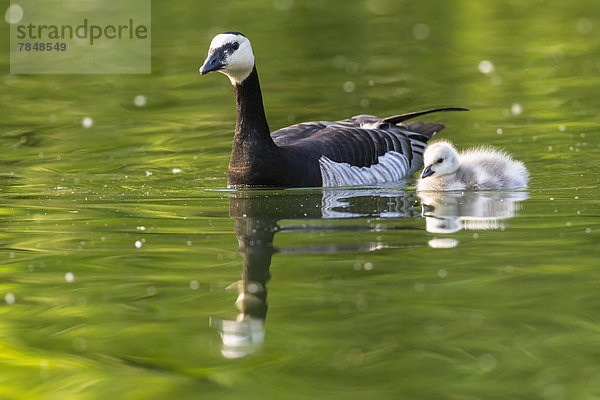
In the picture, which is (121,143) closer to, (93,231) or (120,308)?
(93,231)

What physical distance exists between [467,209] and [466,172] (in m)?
1.06

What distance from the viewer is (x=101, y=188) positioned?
393 inches

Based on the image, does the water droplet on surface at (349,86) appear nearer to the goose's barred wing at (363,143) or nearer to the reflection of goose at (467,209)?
the goose's barred wing at (363,143)

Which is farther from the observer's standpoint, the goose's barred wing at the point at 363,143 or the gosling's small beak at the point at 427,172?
the goose's barred wing at the point at 363,143

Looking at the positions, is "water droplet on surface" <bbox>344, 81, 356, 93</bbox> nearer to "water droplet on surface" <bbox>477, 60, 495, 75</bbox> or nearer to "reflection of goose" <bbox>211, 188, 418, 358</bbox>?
"water droplet on surface" <bbox>477, 60, 495, 75</bbox>

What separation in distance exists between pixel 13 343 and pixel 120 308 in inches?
27.7

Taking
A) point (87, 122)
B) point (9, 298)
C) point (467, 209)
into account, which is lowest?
point (9, 298)

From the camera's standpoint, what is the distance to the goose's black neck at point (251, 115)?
31.6ft

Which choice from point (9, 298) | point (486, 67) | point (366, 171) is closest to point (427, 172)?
point (366, 171)

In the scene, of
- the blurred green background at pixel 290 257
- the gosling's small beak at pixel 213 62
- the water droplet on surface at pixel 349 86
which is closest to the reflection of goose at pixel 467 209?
the blurred green background at pixel 290 257

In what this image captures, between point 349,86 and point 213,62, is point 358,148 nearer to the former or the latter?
point 213,62

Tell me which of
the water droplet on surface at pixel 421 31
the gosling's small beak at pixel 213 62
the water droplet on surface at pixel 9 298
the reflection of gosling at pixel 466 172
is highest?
the water droplet on surface at pixel 421 31

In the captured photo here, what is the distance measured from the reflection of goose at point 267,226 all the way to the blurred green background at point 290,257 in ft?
0.12

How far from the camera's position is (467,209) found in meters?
8.27
